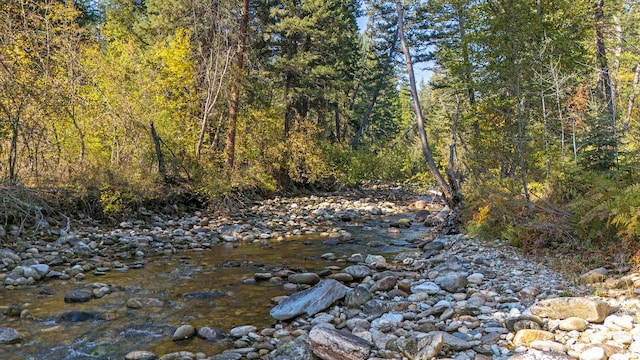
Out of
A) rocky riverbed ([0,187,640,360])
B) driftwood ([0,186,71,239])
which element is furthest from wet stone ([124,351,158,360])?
driftwood ([0,186,71,239])

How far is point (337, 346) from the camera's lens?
391cm

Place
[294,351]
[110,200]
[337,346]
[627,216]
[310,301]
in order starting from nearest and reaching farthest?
[337,346] < [294,351] < [310,301] < [627,216] < [110,200]

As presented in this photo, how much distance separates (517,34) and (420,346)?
7.05 m

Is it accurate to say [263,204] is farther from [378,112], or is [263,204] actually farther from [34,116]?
[378,112]

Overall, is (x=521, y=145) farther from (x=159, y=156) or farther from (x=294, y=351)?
(x=159, y=156)

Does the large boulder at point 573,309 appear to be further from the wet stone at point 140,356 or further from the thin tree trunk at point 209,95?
the thin tree trunk at point 209,95

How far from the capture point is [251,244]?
966 centimetres

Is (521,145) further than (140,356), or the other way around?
(521,145)

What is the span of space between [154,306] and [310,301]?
6.55 feet

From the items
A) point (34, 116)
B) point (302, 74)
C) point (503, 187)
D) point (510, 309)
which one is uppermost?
point (302, 74)

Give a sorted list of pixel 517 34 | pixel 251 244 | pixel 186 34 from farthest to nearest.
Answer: pixel 186 34 → pixel 251 244 → pixel 517 34

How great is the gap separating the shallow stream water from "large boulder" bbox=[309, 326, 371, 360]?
1.01m

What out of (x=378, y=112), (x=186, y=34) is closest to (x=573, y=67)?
(x=186, y=34)

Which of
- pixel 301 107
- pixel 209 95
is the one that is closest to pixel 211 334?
pixel 209 95
